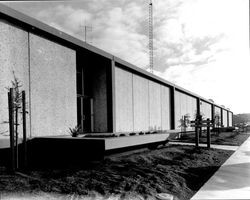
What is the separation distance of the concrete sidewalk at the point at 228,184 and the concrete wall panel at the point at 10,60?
7262 millimetres

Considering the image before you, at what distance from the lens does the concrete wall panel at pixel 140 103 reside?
2023cm

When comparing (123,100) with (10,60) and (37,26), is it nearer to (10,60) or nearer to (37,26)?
(37,26)

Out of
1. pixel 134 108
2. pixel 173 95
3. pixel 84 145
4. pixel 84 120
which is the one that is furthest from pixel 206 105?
pixel 84 145

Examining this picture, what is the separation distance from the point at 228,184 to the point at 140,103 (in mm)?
14174

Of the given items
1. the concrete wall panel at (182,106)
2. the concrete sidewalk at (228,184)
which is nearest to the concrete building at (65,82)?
the concrete sidewalk at (228,184)

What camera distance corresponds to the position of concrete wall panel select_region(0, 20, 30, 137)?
9.41 metres

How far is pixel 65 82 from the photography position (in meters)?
12.7

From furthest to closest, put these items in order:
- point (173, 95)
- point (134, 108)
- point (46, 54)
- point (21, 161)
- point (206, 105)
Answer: point (206, 105) → point (173, 95) → point (134, 108) → point (46, 54) → point (21, 161)

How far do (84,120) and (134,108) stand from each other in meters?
4.99

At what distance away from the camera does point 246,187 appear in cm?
681

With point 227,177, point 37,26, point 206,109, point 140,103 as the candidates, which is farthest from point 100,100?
point 206,109

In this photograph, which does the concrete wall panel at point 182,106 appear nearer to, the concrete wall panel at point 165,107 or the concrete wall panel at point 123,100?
the concrete wall panel at point 165,107

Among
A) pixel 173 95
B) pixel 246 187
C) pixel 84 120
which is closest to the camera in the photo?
pixel 246 187

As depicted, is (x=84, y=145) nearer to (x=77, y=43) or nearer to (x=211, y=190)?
(x=211, y=190)
